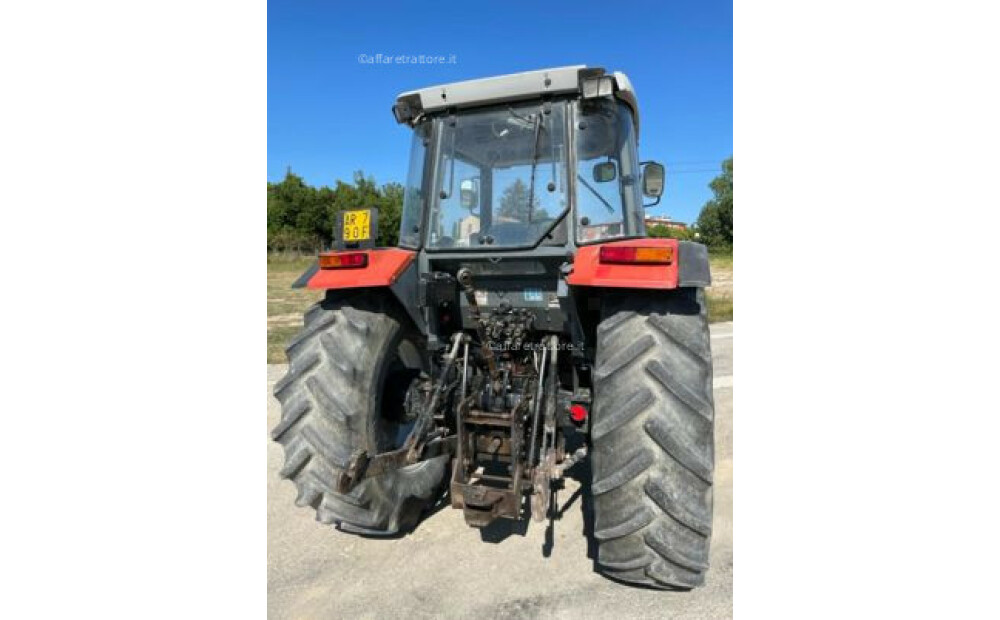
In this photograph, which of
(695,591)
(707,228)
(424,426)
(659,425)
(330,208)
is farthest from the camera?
(330,208)

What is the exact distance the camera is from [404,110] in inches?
120

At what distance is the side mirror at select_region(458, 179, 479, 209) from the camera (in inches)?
118

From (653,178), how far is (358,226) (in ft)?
6.01

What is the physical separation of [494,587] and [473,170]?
2106 mm

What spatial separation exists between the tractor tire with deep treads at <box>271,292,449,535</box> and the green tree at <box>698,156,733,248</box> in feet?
22.3

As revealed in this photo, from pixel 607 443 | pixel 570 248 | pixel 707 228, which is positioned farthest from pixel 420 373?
pixel 707 228

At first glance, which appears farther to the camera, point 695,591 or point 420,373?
point 420,373

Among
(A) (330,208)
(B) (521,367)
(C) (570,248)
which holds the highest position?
(A) (330,208)

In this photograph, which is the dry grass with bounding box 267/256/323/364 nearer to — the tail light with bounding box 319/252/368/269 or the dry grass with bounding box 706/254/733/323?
the tail light with bounding box 319/252/368/269

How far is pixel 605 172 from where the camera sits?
9.35ft

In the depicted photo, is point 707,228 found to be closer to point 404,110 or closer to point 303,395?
point 404,110

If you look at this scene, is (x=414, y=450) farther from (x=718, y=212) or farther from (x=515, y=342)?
(x=718, y=212)

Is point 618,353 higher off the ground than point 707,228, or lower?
lower

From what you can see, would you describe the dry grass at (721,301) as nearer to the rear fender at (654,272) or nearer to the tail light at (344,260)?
the rear fender at (654,272)
